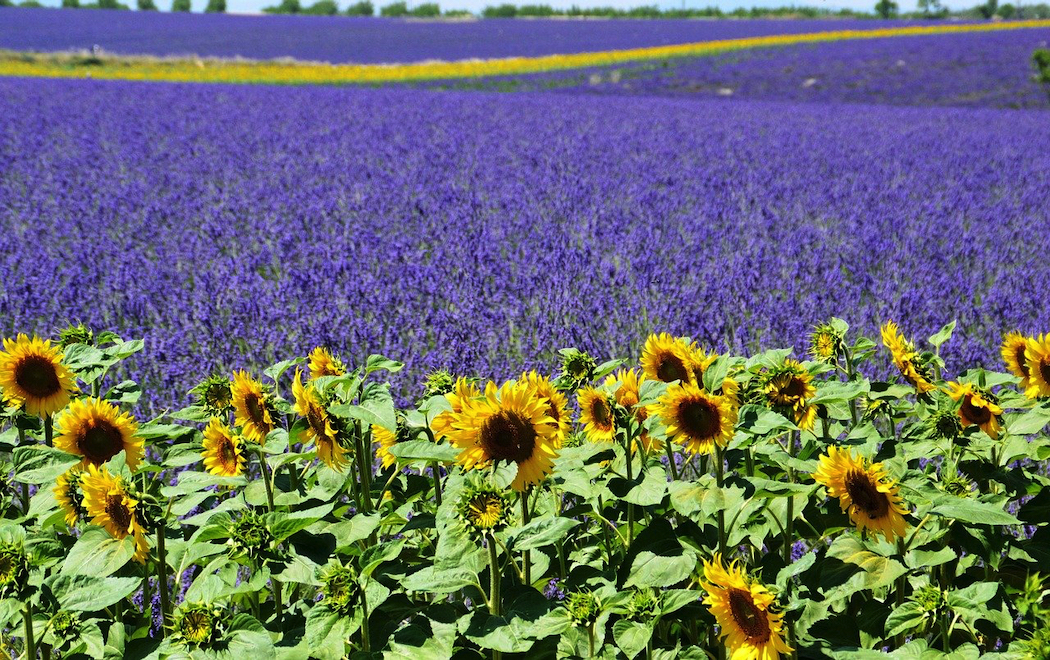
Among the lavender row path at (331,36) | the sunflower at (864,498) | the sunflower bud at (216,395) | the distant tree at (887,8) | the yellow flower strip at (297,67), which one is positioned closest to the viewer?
the sunflower at (864,498)

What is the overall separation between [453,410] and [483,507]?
192 millimetres

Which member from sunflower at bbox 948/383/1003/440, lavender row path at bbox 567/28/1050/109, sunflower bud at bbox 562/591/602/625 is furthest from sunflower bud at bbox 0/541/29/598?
lavender row path at bbox 567/28/1050/109

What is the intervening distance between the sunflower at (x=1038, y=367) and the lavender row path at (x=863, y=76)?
20.1m

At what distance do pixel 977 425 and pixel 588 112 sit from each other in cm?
1167

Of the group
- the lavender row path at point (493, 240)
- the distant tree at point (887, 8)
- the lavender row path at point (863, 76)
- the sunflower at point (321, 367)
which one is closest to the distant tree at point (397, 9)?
the distant tree at point (887, 8)

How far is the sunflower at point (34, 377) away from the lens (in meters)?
1.20

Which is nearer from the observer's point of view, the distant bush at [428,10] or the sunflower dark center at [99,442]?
the sunflower dark center at [99,442]

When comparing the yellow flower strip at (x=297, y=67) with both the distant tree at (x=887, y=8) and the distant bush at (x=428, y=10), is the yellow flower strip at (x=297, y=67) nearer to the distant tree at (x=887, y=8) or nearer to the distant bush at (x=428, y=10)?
the distant tree at (x=887, y=8)

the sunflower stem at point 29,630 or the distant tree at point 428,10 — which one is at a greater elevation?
the distant tree at point 428,10

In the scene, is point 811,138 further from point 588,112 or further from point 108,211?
point 108,211

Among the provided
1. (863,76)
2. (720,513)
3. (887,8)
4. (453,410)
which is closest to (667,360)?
(720,513)

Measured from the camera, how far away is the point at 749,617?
3.27ft

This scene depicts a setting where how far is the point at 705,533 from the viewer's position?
121 centimetres

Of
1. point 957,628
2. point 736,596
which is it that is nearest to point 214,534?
point 736,596
